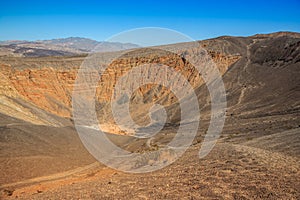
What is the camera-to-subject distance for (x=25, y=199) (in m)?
12.0

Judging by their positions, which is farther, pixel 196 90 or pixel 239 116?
pixel 196 90

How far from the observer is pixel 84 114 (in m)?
49.3

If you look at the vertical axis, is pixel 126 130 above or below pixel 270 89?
below

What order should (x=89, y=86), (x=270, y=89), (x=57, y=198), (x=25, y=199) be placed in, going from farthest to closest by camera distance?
(x=89, y=86) < (x=270, y=89) < (x=25, y=199) < (x=57, y=198)

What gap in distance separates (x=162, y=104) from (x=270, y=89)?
19607 millimetres

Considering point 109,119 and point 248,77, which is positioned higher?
Answer: point 248,77

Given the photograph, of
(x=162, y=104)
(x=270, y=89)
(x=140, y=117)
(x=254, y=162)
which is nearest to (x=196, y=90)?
(x=162, y=104)

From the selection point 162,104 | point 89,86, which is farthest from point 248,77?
point 89,86

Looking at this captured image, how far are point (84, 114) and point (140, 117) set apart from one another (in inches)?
361

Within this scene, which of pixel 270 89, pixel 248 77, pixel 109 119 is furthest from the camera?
Answer: pixel 109 119

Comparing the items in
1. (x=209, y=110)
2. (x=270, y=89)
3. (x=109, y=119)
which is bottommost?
(x=109, y=119)

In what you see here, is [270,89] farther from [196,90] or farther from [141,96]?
[141,96]

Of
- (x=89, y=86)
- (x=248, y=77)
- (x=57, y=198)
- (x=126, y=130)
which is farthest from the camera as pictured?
(x=89, y=86)

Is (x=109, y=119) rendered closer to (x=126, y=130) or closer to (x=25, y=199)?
(x=126, y=130)
